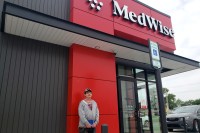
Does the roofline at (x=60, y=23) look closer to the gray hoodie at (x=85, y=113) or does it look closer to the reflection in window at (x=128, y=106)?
the reflection in window at (x=128, y=106)

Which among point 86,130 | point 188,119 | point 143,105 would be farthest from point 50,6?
point 188,119

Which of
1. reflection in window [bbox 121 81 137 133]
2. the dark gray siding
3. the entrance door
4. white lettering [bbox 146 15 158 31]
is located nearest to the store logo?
the dark gray siding

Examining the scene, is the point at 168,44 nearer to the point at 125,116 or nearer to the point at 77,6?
the point at 125,116

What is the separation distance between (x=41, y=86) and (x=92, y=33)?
2193mm

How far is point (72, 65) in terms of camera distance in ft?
19.6

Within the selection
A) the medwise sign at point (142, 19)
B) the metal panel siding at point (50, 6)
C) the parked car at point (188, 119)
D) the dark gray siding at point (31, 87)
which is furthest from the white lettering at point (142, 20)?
the parked car at point (188, 119)

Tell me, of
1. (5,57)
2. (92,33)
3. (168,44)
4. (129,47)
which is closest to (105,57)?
(129,47)

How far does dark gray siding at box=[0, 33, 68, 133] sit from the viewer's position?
4.96 metres

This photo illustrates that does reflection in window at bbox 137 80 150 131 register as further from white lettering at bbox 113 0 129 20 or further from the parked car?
white lettering at bbox 113 0 129 20

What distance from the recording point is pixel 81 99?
19.1 ft

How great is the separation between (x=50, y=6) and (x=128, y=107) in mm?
4657

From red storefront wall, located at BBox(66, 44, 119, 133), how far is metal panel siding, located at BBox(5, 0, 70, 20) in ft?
3.93

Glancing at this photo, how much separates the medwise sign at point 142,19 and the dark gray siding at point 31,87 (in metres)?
3.26

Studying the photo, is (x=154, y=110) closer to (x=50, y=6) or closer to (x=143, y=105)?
(x=143, y=105)
